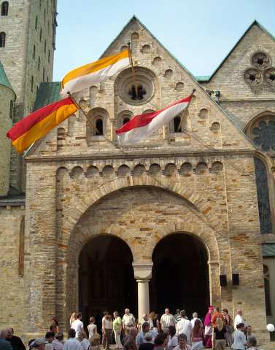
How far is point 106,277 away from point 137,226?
23.6 ft

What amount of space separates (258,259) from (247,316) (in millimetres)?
2523

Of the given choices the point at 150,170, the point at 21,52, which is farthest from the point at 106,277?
the point at 21,52

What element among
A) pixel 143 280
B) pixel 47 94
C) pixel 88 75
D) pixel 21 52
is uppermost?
pixel 21 52

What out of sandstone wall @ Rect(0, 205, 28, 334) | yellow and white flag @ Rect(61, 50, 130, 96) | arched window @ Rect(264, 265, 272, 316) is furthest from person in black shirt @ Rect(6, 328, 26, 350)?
arched window @ Rect(264, 265, 272, 316)

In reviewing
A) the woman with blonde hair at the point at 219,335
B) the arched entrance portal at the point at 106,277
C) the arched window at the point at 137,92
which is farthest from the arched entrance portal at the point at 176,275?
the woman with blonde hair at the point at 219,335

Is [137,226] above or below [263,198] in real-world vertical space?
below

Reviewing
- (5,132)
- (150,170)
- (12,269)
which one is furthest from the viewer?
Answer: (5,132)

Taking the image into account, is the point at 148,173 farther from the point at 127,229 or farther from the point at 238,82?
the point at 238,82

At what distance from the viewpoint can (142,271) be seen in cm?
2194

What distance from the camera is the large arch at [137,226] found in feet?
72.1

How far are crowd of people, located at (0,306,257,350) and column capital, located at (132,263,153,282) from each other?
99.8 inches

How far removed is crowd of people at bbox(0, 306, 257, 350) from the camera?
11.0 meters

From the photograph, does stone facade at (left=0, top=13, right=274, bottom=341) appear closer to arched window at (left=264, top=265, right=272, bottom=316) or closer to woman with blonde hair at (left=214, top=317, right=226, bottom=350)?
arched window at (left=264, top=265, right=272, bottom=316)

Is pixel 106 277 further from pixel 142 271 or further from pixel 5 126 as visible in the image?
pixel 5 126
